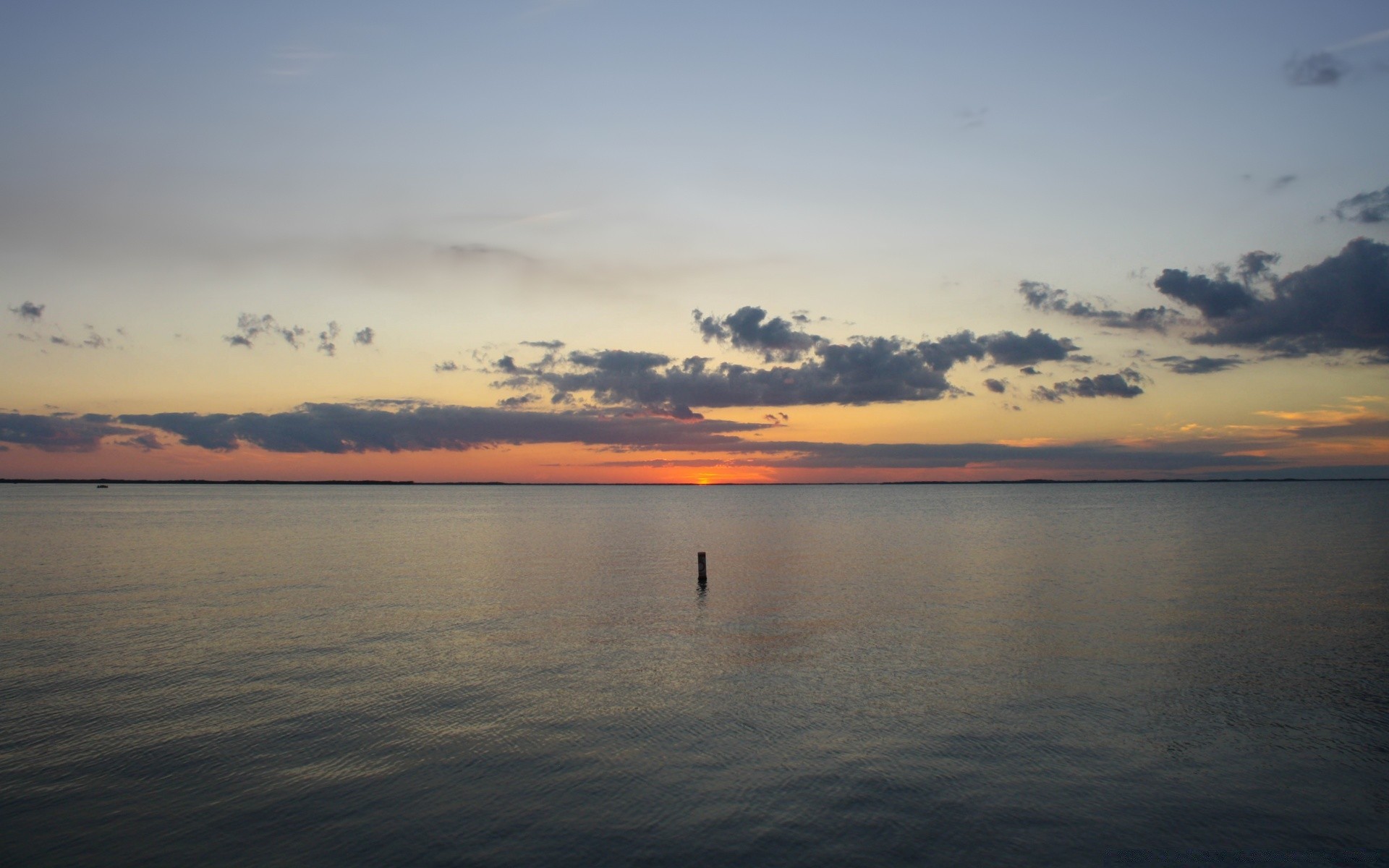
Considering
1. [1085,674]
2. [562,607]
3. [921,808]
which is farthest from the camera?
[562,607]

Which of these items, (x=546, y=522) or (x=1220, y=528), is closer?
(x=1220, y=528)

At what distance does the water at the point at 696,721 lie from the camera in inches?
429

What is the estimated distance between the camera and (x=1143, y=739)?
14727mm

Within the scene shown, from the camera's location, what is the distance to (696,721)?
16.0 m

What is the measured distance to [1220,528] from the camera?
235 ft

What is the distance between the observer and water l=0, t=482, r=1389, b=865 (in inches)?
429

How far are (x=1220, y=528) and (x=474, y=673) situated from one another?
244 ft

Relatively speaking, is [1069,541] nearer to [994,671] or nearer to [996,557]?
[996,557]

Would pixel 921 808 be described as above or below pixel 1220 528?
above

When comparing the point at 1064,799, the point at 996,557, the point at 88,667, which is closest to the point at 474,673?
the point at 88,667

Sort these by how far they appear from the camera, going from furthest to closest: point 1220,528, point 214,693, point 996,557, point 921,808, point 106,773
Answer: point 1220,528, point 996,557, point 214,693, point 106,773, point 921,808

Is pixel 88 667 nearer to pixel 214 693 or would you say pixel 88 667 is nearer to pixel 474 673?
pixel 214 693

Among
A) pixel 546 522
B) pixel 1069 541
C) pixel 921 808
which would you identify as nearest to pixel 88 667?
pixel 921 808

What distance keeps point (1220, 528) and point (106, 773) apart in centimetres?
8218
